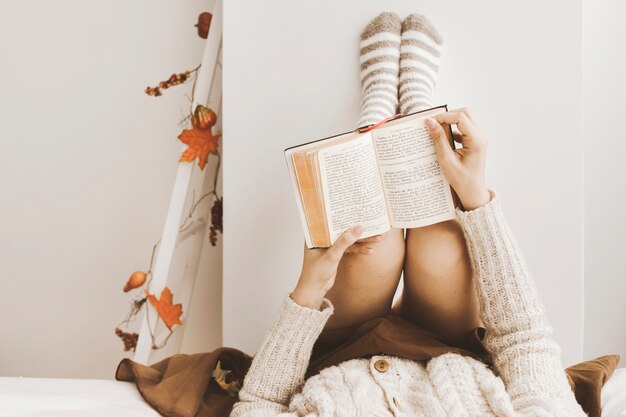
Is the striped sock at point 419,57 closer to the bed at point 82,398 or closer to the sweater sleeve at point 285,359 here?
the sweater sleeve at point 285,359

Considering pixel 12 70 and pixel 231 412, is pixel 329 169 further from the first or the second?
pixel 12 70

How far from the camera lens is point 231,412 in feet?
2.66

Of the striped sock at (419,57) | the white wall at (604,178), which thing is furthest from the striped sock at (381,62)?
the white wall at (604,178)

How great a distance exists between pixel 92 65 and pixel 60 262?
1.62 feet

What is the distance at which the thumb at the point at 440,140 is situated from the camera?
748 mm

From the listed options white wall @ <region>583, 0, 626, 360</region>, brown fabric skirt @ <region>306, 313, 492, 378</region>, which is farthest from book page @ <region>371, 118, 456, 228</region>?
white wall @ <region>583, 0, 626, 360</region>

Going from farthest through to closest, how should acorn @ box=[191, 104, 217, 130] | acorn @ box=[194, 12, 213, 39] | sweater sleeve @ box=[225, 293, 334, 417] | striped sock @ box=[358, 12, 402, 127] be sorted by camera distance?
acorn @ box=[194, 12, 213, 39] → acorn @ box=[191, 104, 217, 130] → striped sock @ box=[358, 12, 402, 127] → sweater sleeve @ box=[225, 293, 334, 417]

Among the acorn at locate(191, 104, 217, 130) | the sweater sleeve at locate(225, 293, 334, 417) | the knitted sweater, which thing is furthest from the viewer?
the acorn at locate(191, 104, 217, 130)

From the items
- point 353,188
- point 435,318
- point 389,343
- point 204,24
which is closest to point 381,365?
point 389,343

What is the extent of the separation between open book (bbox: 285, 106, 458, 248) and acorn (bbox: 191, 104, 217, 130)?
1.53 feet

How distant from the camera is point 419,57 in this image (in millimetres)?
1029

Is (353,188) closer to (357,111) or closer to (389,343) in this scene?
(389,343)

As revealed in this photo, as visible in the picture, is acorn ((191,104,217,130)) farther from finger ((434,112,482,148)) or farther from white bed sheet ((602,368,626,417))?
white bed sheet ((602,368,626,417))

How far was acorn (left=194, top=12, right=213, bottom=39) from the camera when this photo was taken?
4.23ft
